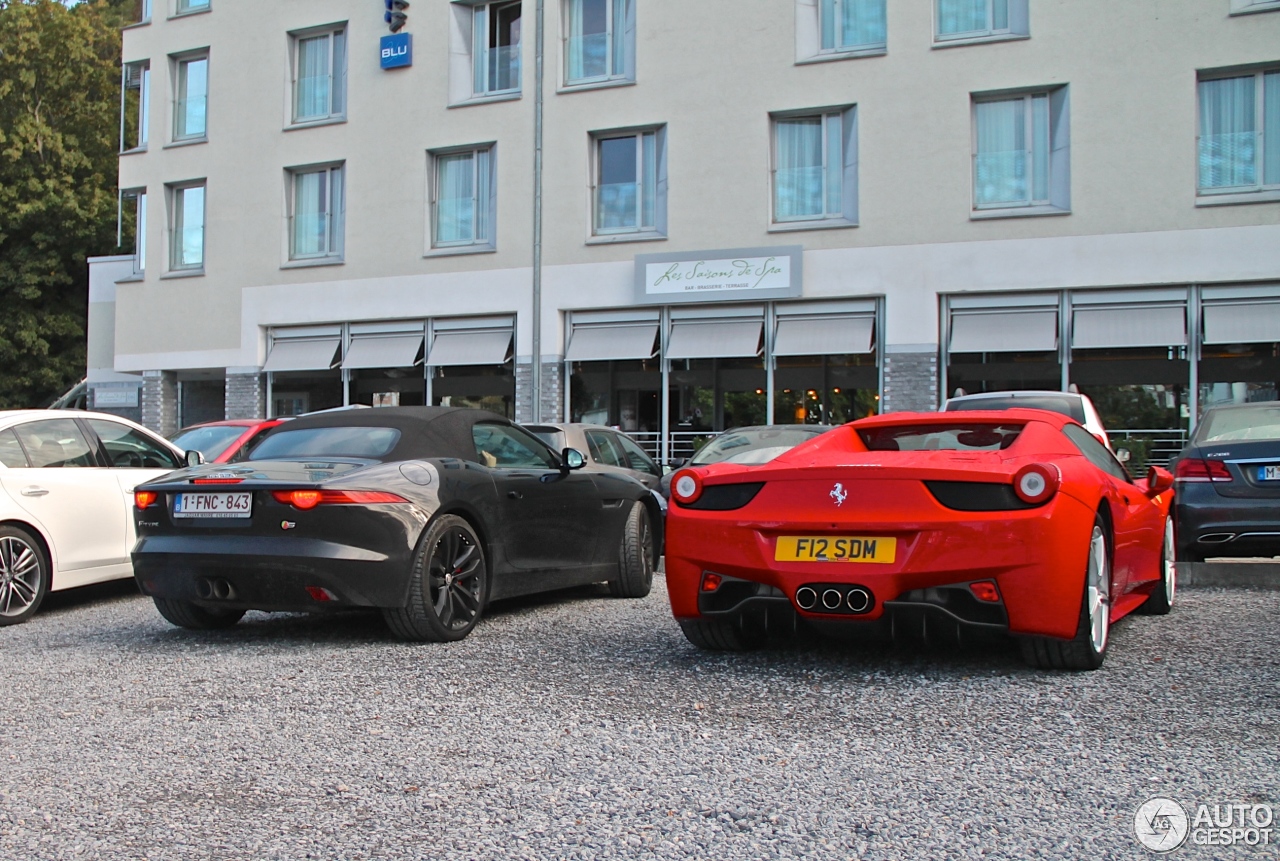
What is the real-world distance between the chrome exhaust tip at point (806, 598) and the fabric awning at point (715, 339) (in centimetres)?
1557

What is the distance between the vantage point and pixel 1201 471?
9.07 meters

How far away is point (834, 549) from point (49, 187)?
37.3 m

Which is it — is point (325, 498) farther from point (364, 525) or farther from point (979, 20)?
point (979, 20)

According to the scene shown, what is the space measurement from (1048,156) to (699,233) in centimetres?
581

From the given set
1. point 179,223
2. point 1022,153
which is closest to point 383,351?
point 179,223

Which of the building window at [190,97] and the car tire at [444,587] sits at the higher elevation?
the building window at [190,97]

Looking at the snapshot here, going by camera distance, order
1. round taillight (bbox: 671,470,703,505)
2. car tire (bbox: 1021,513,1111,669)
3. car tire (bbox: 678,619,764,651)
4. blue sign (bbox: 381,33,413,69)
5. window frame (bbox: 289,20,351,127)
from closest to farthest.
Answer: car tire (bbox: 1021,513,1111,669)
round taillight (bbox: 671,470,703,505)
car tire (bbox: 678,619,764,651)
blue sign (bbox: 381,33,413,69)
window frame (bbox: 289,20,351,127)

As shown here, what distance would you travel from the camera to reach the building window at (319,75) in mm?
24656

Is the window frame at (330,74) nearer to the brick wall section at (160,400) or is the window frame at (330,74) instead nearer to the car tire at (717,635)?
the brick wall section at (160,400)

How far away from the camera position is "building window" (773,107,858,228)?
67.0 ft

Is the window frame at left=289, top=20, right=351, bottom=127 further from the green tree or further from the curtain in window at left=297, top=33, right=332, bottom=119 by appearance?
the green tree

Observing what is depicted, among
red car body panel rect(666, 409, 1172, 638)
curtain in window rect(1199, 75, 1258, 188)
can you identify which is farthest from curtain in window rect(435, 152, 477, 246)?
red car body panel rect(666, 409, 1172, 638)

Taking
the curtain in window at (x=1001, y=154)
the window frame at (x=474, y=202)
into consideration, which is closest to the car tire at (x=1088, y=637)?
the curtain in window at (x=1001, y=154)

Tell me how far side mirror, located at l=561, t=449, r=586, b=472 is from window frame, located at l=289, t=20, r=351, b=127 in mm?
18298
